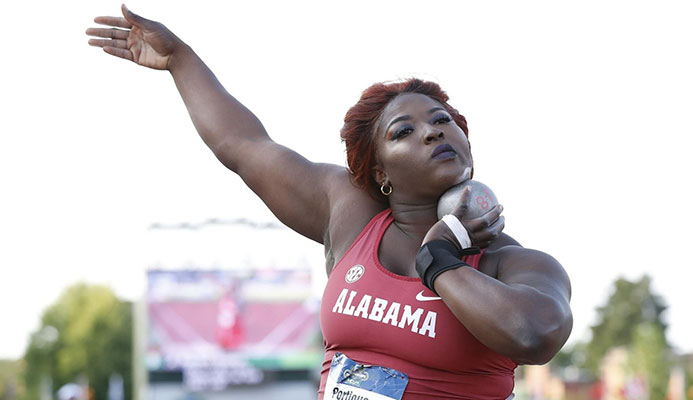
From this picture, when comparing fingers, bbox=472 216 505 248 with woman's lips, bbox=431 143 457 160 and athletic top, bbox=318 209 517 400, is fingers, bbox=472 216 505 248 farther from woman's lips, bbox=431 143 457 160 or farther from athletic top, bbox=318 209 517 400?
woman's lips, bbox=431 143 457 160

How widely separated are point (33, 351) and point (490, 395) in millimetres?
81005

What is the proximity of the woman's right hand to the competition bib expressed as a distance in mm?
1539

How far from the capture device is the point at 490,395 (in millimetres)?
2986

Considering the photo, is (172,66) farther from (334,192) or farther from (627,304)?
(627,304)

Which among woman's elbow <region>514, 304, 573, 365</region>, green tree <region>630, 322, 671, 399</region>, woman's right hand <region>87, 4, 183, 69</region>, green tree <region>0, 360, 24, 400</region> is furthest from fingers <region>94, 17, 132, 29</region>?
green tree <region>0, 360, 24, 400</region>

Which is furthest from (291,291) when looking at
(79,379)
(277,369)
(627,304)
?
(627,304)

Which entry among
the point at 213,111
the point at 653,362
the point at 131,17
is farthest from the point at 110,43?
the point at 653,362

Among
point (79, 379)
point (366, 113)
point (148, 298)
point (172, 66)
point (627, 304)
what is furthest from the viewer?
point (627, 304)

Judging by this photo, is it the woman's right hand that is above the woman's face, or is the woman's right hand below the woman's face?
above

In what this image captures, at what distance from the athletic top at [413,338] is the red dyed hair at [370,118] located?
16.7 inches

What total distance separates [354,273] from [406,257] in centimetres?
19

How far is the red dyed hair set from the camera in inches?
133

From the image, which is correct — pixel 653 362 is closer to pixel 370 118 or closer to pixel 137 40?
pixel 137 40

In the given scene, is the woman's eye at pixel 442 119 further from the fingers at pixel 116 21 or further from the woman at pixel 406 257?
the fingers at pixel 116 21
